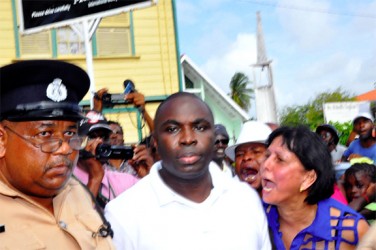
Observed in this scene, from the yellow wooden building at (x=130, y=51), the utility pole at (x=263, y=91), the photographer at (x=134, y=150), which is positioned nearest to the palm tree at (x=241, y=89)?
the utility pole at (x=263, y=91)

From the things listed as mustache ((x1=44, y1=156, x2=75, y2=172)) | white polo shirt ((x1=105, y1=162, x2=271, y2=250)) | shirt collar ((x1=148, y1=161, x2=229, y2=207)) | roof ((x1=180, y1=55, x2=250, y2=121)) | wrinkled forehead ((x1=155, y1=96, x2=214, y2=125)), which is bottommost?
white polo shirt ((x1=105, y1=162, x2=271, y2=250))

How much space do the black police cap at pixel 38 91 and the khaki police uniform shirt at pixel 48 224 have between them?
270 millimetres

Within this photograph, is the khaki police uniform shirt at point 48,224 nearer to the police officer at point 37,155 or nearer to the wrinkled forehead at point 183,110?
the police officer at point 37,155

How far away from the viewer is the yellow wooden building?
35.3 ft

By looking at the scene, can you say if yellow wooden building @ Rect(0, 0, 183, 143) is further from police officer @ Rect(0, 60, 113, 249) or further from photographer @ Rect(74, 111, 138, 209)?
police officer @ Rect(0, 60, 113, 249)

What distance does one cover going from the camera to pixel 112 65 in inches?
430

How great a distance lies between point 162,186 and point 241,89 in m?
39.8

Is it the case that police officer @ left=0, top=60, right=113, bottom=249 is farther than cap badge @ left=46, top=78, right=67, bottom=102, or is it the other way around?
cap badge @ left=46, top=78, right=67, bottom=102

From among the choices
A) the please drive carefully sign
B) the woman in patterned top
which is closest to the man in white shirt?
the woman in patterned top

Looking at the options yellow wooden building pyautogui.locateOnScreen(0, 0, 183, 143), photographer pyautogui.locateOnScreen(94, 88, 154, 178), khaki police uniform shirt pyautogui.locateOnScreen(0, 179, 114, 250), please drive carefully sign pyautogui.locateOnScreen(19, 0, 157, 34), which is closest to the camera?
khaki police uniform shirt pyautogui.locateOnScreen(0, 179, 114, 250)

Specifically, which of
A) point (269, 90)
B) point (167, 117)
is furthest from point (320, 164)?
point (269, 90)

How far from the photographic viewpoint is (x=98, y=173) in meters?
3.64

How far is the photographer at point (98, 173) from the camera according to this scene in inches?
143

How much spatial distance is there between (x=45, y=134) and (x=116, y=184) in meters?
2.00
